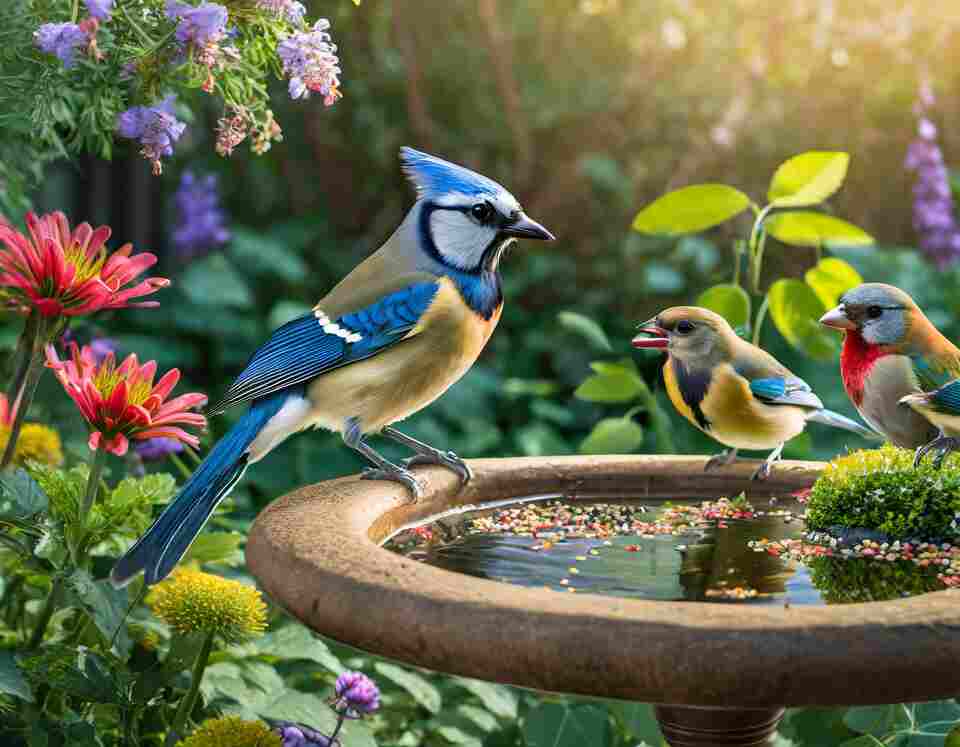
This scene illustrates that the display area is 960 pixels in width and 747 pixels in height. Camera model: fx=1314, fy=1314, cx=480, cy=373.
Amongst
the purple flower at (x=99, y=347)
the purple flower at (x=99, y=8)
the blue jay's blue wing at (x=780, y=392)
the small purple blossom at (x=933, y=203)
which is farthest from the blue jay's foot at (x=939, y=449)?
the small purple blossom at (x=933, y=203)

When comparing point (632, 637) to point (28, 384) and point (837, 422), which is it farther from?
point (837, 422)

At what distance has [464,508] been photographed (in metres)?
2.38

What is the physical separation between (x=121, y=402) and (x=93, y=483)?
183 millimetres

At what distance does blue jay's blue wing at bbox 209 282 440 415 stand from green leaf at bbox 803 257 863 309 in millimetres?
1061

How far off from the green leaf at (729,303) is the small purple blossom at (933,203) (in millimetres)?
2260

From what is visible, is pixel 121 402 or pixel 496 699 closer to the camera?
pixel 121 402

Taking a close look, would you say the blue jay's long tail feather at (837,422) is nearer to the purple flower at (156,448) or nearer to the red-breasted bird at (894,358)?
the red-breasted bird at (894,358)

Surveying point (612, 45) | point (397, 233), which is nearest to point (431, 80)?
point (612, 45)

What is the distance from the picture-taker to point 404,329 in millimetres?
2148

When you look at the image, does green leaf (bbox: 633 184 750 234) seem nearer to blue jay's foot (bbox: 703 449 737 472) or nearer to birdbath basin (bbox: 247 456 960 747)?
blue jay's foot (bbox: 703 449 737 472)

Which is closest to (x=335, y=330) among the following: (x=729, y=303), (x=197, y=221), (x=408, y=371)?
(x=408, y=371)

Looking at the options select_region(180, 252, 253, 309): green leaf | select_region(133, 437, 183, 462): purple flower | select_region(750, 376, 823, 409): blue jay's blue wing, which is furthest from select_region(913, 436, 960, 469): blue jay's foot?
select_region(180, 252, 253, 309): green leaf

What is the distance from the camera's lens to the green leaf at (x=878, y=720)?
228 cm

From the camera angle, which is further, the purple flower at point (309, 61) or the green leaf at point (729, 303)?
the green leaf at point (729, 303)
